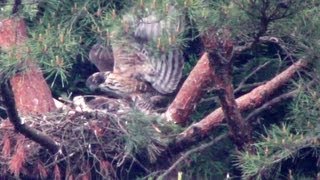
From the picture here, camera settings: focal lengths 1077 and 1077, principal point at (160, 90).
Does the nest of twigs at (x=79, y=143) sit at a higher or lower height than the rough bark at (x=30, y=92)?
lower

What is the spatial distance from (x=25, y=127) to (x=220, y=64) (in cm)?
82

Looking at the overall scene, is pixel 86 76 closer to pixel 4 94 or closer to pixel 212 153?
pixel 212 153

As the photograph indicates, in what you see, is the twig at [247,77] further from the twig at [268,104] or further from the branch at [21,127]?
the branch at [21,127]

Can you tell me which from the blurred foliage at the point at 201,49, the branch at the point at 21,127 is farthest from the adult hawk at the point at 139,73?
the branch at the point at 21,127

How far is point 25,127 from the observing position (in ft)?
14.0

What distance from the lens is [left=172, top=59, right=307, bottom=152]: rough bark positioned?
461 cm

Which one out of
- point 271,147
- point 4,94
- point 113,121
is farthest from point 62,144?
point 271,147

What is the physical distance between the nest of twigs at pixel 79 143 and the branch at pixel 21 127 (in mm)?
65

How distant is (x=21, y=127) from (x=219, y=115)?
0.88 m

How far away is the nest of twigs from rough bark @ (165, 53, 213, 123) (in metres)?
0.11

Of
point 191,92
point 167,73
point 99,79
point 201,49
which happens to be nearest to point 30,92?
point 99,79

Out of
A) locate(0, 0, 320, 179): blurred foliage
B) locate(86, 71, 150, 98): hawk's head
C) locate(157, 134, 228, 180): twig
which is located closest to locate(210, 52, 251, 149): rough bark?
locate(0, 0, 320, 179): blurred foliage

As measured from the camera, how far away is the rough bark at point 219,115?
181 inches

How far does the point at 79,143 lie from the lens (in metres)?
Result: 4.57
